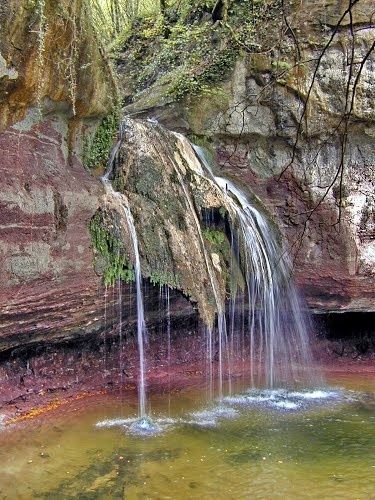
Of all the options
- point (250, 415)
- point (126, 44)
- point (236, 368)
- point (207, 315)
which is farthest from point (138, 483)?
point (126, 44)

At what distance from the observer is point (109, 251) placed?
264 inches

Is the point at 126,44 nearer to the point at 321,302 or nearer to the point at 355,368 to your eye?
the point at 321,302

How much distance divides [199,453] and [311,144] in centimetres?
496

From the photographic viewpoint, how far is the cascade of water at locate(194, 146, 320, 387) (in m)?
7.55

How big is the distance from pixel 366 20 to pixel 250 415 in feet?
18.8

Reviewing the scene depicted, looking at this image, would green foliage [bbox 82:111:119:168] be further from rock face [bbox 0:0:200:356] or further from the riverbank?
the riverbank

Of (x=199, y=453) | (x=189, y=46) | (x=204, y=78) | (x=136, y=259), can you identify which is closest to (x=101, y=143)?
(x=136, y=259)

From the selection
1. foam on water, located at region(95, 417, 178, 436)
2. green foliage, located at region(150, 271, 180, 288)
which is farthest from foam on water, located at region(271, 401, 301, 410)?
green foliage, located at region(150, 271, 180, 288)

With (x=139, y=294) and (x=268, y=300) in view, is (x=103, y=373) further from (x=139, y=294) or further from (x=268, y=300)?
(x=268, y=300)

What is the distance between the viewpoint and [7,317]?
→ 595 cm

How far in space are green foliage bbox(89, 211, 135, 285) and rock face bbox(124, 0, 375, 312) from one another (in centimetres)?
248

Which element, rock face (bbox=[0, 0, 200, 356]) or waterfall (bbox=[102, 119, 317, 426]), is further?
waterfall (bbox=[102, 119, 317, 426])

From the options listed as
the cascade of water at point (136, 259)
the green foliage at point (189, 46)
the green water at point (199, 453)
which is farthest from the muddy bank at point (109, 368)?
the green foliage at point (189, 46)

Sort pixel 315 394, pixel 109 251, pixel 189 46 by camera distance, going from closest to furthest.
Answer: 1. pixel 109 251
2. pixel 315 394
3. pixel 189 46
